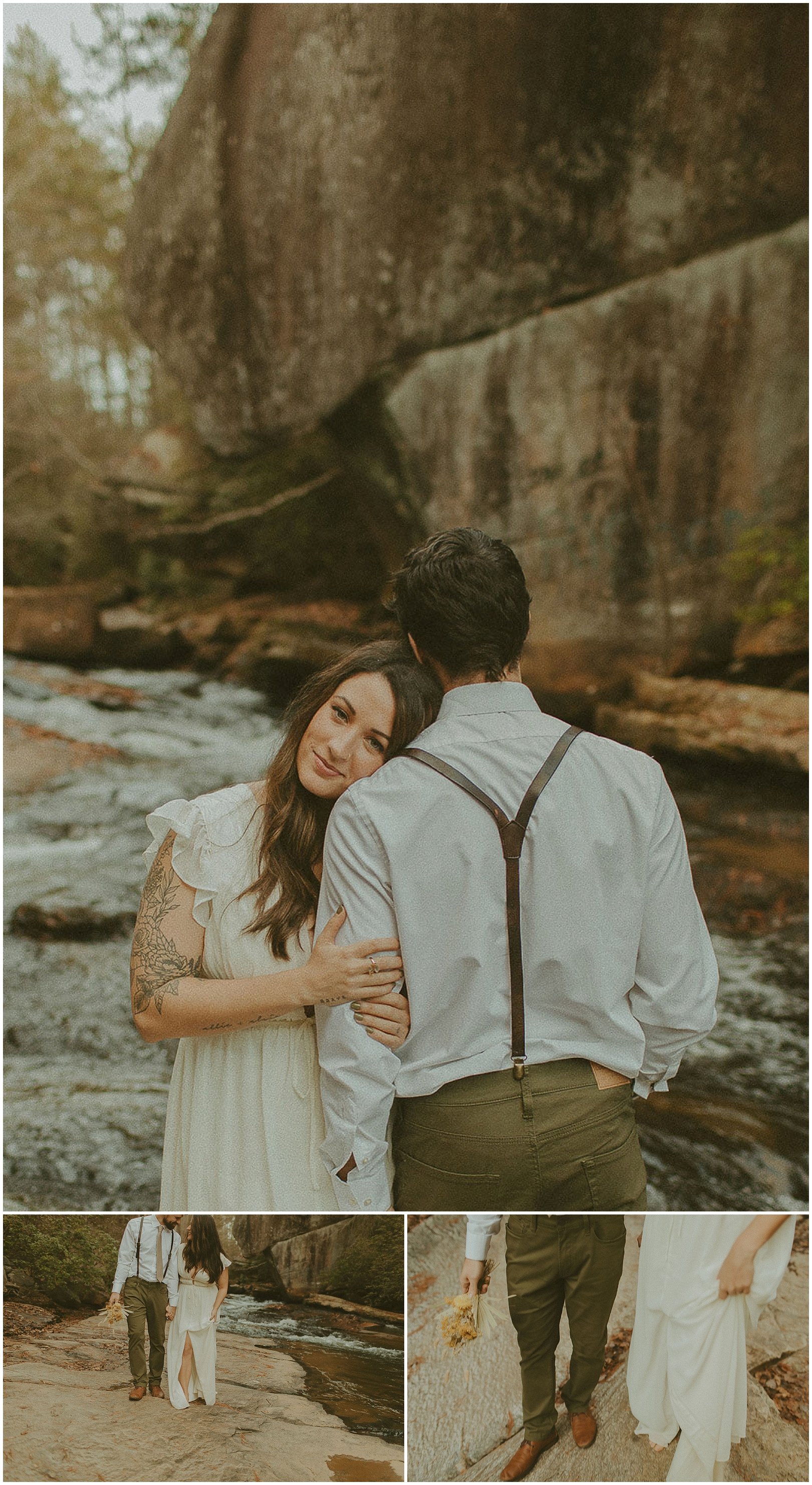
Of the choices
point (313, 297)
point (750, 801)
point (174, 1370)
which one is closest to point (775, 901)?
point (750, 801)

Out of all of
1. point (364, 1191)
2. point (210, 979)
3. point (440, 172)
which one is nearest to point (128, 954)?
point (210, 979)

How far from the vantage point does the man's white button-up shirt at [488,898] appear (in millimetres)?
1703

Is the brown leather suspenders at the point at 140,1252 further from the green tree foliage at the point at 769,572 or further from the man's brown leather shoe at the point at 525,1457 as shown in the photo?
the green tree foliage at the point at 769,572

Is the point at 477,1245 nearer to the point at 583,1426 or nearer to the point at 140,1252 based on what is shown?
the point at 583,1426

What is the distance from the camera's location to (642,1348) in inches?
85.7

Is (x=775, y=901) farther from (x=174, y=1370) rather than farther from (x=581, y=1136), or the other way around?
(x=174, y=1370)

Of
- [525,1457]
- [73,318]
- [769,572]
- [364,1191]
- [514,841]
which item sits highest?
[73,318]

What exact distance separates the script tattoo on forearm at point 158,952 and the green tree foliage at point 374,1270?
79 centimetres

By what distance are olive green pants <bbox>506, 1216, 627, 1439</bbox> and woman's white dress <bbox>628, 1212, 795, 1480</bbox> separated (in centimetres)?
11

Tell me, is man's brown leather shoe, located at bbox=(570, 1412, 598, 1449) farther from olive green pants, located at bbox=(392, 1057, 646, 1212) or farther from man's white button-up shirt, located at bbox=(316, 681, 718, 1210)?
man's white button-up shirt, located at bbox=(316, 681, 718, 1210)

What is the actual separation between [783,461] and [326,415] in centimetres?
184

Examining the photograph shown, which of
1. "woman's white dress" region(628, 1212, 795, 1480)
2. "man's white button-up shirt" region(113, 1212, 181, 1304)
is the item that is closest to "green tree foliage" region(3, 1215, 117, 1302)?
"man's white button-up shirt" region(113, 1212, 181, 1304)

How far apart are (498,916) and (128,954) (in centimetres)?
198

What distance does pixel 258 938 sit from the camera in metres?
1.88
